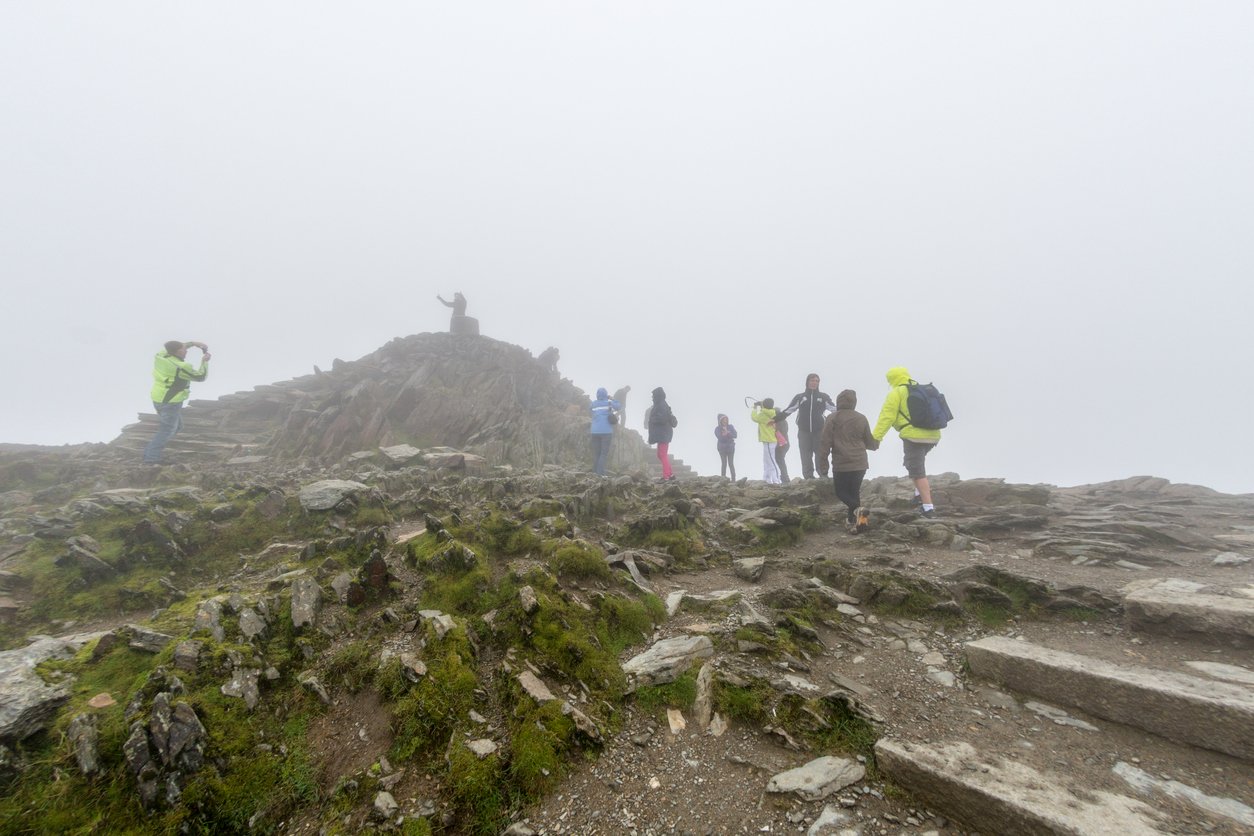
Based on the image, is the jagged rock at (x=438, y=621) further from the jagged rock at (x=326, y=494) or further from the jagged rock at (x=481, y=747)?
the jagged rock at (x=326, y=494)

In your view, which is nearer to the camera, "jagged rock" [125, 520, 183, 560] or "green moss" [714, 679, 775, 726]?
"green moss" [714, 679, 775, 726]

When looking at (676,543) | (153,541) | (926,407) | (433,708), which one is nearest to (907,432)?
(926,407)

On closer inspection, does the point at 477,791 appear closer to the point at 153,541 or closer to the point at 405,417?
the point at 153,541

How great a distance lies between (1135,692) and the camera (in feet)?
15.9

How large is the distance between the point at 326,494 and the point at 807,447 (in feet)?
60.7

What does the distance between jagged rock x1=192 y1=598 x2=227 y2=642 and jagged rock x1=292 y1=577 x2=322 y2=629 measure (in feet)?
2.56

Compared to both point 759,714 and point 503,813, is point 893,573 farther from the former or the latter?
point 503,813

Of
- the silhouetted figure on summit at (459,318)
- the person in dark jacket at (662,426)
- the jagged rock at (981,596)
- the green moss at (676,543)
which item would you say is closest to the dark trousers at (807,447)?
the person in dark jacket at (662,426)

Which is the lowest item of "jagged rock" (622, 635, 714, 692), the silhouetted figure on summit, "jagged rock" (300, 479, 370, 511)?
"jagged rock" (622, 635, 714, 692)

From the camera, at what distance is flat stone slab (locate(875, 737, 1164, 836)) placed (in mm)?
3602

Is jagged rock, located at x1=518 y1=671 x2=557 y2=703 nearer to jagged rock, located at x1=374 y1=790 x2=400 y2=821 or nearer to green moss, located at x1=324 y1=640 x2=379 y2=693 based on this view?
jagged rock, located at x1=374 y1=790 x2=400 y2=821

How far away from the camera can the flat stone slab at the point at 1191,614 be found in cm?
587

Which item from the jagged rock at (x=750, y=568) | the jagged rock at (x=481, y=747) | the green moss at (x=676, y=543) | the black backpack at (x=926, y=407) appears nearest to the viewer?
the jagged rock at (x=481, y=747)

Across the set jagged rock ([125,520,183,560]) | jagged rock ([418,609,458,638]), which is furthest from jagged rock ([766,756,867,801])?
jagged rock ([125,520,183,560])
